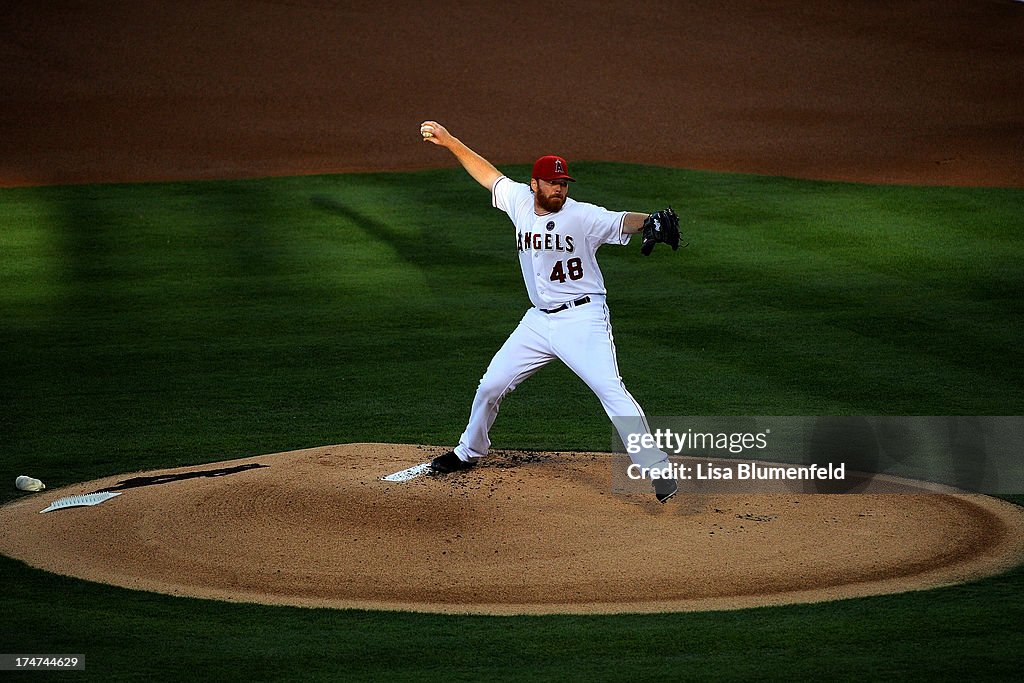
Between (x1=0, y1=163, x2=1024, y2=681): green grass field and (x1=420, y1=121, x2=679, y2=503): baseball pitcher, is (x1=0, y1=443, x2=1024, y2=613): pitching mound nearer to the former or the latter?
(x1=0, y1=163, x2=1024, y2=681): green grass field

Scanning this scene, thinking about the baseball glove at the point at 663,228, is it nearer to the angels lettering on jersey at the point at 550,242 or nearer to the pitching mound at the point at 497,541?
the angels lettering on jersey at the point at 550,242

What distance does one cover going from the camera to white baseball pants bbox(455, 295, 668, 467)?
308 inches

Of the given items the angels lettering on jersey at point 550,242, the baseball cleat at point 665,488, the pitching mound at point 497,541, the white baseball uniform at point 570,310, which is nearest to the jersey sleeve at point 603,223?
the white baseball uniform at point 570,310

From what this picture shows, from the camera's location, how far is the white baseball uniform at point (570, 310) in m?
7.87

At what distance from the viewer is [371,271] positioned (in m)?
16.5

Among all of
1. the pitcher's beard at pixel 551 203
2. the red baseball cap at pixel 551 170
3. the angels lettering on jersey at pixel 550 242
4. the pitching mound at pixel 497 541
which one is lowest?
the pitching mound at pixel 497 541

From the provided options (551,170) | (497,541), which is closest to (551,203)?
(551,170)

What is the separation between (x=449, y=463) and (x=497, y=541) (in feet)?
3.31

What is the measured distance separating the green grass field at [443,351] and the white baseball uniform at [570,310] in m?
1.66

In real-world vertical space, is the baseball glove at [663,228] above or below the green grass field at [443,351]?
above

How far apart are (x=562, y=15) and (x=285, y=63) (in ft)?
20.4

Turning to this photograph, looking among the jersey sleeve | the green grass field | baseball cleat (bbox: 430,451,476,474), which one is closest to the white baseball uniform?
the jersey sleeve

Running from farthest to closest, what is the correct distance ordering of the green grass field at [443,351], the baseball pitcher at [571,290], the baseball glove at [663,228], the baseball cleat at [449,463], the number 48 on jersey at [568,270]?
the baseball cleat at [449,463] < the number 48 on jersey at [568,270] < the baseball pitcher at [571,290] < the baseball glove at [663,228] < the green grass field at [443,351]

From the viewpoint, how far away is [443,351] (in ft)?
43.5
